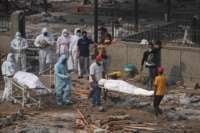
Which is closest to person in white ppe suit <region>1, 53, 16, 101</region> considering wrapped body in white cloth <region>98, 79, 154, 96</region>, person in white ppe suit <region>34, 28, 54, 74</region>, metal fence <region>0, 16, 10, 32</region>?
wrapped body in white cloth <region>98, 79, 154, 96</region>

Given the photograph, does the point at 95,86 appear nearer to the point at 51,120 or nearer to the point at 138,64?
the point at 51,120

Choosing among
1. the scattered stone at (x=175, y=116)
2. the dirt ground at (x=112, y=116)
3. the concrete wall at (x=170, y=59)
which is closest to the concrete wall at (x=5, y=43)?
the concrete wall at (x=170, y=59)

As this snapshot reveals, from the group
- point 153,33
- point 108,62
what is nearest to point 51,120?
point 108,62

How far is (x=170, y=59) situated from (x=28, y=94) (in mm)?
6066

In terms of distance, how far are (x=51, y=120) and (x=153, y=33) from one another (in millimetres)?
9670

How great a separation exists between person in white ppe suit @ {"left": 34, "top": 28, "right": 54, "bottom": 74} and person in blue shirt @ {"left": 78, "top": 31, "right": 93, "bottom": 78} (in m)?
1.06

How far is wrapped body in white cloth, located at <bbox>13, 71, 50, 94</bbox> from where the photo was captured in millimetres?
21844

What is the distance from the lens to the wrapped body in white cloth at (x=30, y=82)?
21844 mm

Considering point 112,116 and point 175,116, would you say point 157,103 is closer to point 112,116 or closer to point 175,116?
point 175,116

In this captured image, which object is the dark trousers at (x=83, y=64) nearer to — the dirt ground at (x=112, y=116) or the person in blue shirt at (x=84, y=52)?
the person in blue shirt at (x=84, y=52)

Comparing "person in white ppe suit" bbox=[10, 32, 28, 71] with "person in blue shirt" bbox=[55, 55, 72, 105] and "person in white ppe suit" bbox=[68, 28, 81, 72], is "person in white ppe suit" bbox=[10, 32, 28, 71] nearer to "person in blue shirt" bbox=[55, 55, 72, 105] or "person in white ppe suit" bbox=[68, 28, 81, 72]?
"person in white ppe suit" bbox=[68, 28, 81, 72]

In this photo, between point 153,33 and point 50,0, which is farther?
point 50,0

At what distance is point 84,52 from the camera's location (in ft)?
85.6

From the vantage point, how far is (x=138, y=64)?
2689cm
